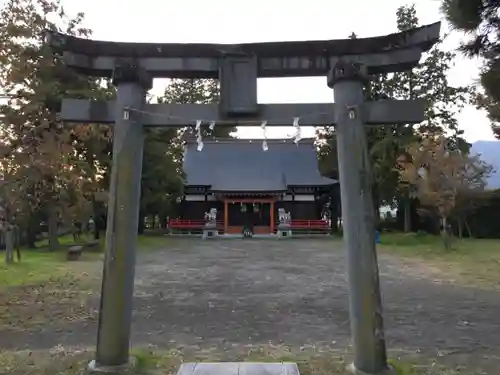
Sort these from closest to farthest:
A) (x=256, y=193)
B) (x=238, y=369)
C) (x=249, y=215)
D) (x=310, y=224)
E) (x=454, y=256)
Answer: (x=238, y=369)
(x=454, y=256)
(x=310, y=224)
(x=256, y=193)
(x=249, y=215)

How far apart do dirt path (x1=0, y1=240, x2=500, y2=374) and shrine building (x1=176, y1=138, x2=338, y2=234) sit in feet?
58.2

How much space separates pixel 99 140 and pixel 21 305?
37.0 ft

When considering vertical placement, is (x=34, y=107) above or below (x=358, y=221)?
above

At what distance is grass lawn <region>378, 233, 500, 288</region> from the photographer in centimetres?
1255

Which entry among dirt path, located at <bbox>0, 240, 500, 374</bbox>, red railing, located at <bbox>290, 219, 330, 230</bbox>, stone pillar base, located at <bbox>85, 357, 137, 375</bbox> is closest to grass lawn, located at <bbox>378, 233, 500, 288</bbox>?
dirt path, located at <bbox>0, 240, 500, 374</bbox>

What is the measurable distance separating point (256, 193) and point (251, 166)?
13.0 feet

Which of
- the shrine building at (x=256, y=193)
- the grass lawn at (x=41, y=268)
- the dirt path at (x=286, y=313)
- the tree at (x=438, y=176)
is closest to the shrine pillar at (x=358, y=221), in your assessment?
the dirt path at (x=286, y=313)

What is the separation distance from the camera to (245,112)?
4.54m

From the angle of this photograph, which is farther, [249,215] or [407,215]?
[249,215]

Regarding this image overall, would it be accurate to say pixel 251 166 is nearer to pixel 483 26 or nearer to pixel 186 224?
pixel 186 224

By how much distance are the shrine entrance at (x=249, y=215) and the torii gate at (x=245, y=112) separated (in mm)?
27286

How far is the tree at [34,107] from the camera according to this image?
12102 mm

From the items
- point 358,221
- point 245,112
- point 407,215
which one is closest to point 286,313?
point 358,221

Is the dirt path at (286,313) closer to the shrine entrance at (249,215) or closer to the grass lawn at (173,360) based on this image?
the grass lawn at (173,360)
